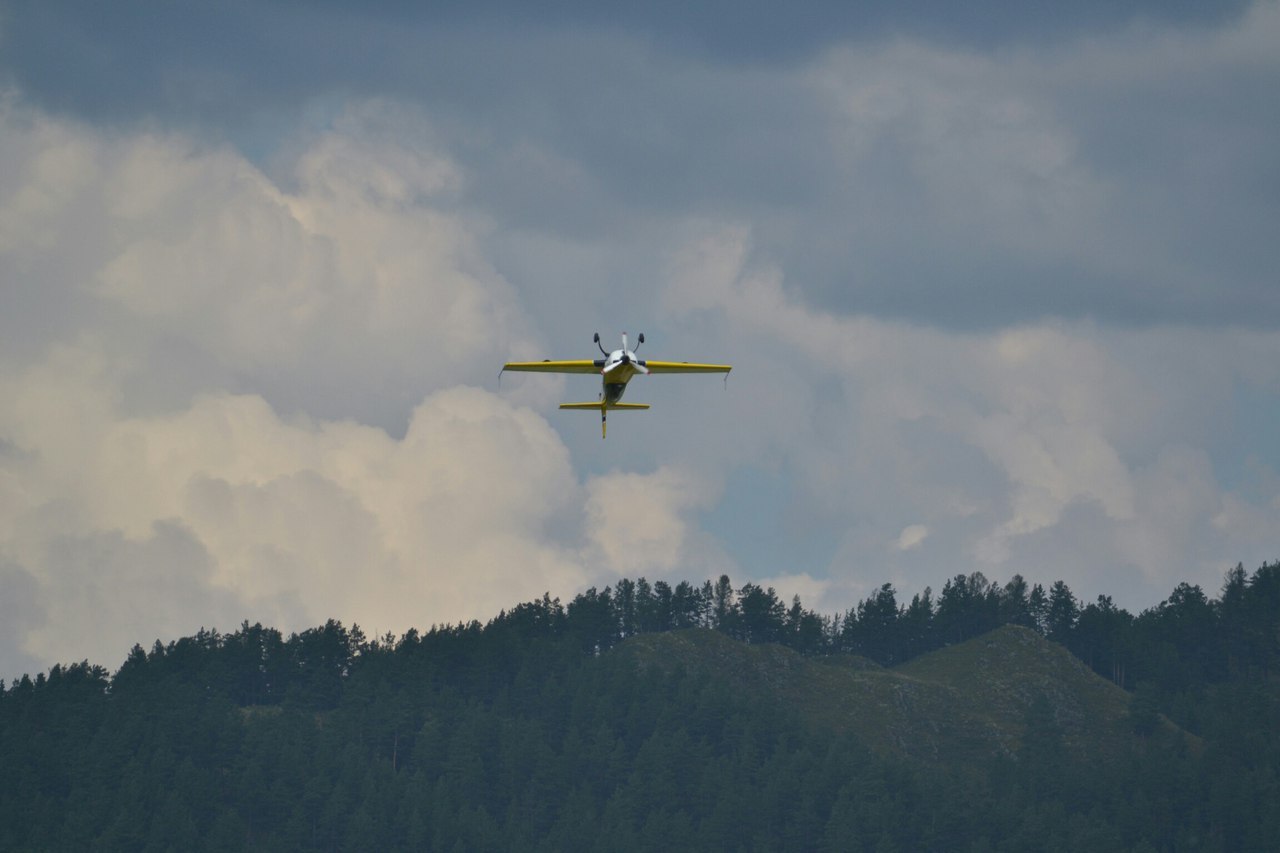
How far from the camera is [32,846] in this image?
193000 mm

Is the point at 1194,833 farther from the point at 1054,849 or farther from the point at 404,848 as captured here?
the point at 404,848

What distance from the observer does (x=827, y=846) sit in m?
190

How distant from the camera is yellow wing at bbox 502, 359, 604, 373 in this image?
89812 mm

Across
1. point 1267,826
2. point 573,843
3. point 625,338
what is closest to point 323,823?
point 573,843

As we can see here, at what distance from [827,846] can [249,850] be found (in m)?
66.6

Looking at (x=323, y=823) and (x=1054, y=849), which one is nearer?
(x=1054, y=849)

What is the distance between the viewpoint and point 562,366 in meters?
90.7

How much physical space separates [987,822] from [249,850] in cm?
8510

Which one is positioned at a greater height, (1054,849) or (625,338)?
(625,338)

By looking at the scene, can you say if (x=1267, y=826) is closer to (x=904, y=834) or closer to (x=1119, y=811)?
(x=1119, y=811)

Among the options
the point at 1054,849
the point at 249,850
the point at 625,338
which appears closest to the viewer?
the point at 625,338

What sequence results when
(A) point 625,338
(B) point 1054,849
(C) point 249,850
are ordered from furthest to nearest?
(C) point 249,850 → (B) point 1054,849 → (A) point 625,338

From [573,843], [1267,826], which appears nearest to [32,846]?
[573,843]

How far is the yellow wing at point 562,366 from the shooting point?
89.8 metres
